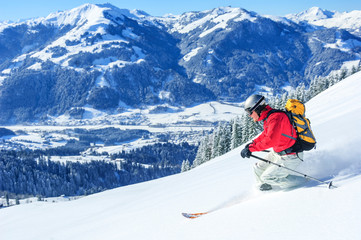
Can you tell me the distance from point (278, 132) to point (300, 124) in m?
0.52

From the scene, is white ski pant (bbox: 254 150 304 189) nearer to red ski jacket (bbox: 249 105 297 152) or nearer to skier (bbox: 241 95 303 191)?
skier (bbox: 241 95 303 191)

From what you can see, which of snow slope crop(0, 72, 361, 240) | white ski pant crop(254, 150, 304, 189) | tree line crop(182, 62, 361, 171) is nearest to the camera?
snow slope crop(0, 72, 361, 240)

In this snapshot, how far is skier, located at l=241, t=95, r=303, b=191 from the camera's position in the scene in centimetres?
627

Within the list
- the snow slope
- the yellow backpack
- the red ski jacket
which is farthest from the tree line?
the red ski jacket

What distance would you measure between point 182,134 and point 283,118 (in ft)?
570

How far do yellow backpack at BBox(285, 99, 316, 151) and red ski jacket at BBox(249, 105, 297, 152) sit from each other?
12 cm

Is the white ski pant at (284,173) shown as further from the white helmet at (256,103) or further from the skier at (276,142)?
the white helmet at (256,103)

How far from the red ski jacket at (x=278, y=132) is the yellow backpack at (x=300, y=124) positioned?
0.12 metres

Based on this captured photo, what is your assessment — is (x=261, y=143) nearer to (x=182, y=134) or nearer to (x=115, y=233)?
(x=115, y=233)

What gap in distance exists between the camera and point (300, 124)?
20.6 feet

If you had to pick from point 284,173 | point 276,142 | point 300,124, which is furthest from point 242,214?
point 300,124

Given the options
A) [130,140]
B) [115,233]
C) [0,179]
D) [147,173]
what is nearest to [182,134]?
[130,140]

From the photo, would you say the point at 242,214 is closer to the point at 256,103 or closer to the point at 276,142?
the point at 276,142

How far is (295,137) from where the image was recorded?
6355 millimetres
